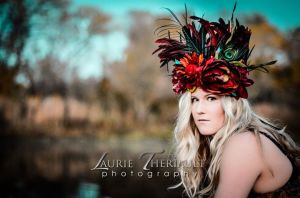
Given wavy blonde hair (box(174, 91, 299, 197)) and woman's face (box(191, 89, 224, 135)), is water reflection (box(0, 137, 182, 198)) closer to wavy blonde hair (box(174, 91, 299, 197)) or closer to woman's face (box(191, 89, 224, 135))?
wavy blonde hair (box(174, 91, 299, 197))

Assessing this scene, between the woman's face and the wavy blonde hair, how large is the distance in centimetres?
3

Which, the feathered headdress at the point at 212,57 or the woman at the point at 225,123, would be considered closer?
the woman at the point at 225,123

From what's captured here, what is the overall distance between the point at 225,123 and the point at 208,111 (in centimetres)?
10

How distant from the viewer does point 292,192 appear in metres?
1.96

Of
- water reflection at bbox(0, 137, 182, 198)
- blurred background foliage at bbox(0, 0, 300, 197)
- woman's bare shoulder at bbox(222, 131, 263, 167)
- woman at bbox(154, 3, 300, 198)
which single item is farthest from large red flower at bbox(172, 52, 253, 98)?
blurred background foliage at bbox(0, 0, 300, 197)

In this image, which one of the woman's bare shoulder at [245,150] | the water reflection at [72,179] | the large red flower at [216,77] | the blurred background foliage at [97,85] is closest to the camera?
the woman's bare shoulder at [245,150]

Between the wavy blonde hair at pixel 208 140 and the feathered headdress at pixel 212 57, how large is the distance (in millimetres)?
80

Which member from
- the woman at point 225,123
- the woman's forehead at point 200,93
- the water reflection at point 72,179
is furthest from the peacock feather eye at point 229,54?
the water reflection at point 72,179

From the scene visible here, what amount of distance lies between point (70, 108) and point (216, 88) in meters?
18.3

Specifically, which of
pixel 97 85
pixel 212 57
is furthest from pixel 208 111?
pixel 97 85

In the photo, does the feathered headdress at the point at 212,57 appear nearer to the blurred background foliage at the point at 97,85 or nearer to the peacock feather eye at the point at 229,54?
the peacock feather eye at the point at 229,54

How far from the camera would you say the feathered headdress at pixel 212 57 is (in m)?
2.01

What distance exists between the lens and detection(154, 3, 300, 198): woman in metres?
1.81

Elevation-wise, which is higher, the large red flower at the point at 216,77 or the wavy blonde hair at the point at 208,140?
the large red flower at the point at 216,77
